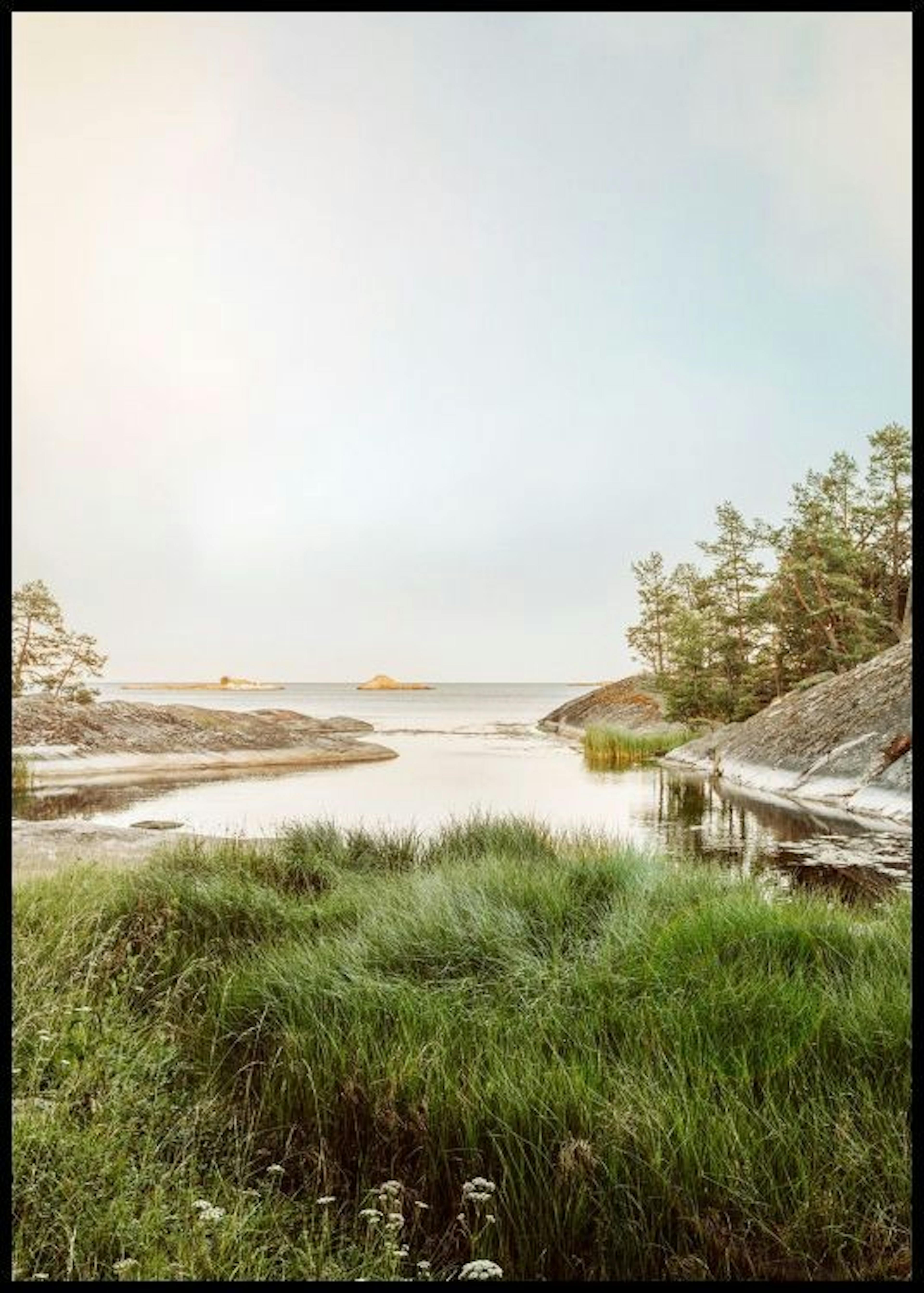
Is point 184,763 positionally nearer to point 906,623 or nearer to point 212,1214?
point 906,623

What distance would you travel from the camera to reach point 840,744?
1145cm

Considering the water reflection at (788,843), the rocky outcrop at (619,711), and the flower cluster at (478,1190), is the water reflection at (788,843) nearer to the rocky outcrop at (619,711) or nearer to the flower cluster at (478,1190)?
the flower cluster at (478,1190)

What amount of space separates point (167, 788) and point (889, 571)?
49.0ft

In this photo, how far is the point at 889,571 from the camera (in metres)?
16.0

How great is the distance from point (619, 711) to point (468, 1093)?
24.7 metres

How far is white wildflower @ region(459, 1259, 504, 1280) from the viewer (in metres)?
1.60

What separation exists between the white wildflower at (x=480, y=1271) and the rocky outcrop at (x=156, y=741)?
13133mm

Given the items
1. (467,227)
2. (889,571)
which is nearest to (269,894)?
(467,227)

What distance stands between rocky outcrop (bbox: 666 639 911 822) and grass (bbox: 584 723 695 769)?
11.1ft

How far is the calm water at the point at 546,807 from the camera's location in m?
7.44

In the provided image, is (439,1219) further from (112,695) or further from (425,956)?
(112,695)

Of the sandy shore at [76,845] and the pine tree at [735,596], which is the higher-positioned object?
the pine tree at [735,596]

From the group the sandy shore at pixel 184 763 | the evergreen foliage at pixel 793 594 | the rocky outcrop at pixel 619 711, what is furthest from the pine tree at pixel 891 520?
the sandy shore at pixel 184 763

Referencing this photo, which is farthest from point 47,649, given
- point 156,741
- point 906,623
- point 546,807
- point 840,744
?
point 906,623
